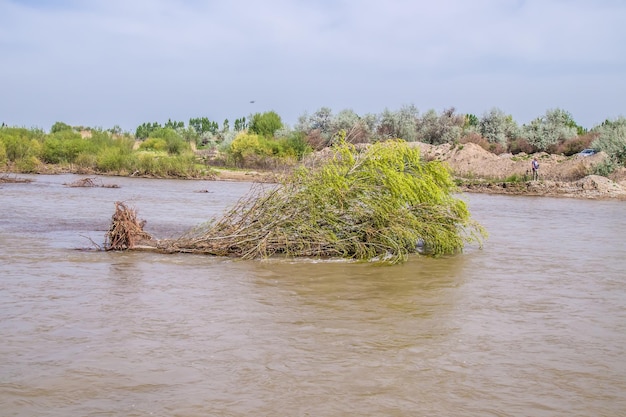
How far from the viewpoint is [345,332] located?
934 centimetres

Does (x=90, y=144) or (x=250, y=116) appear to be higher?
(x=250, y=116)

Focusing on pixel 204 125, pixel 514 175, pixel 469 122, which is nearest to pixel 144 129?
pixel 204 125

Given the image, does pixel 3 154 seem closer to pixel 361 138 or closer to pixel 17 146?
pixel 17 146

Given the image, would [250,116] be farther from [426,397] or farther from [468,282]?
[426,397]

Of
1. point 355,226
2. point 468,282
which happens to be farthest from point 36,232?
point 468,282

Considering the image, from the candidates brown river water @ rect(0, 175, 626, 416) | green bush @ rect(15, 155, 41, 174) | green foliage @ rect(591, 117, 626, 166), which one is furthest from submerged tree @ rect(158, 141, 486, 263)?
green bush @ rect(15, 155, 41, 174)

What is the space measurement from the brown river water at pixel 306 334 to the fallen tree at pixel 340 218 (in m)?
0.49

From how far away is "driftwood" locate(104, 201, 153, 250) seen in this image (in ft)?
48.6

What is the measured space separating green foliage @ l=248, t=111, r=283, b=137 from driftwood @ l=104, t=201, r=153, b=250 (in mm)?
65875

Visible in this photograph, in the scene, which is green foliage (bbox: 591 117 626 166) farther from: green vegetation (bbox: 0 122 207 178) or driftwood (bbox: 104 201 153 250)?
driftwood (bbox: 104 201 153 250)

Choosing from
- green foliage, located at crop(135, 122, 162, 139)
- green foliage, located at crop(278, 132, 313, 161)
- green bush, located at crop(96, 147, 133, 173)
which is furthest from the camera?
green foliage, located at crop(135, 122, 162, 139)

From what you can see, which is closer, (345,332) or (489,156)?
(345,332)

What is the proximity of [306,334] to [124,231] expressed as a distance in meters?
7.15

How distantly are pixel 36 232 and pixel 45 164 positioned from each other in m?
36.3
